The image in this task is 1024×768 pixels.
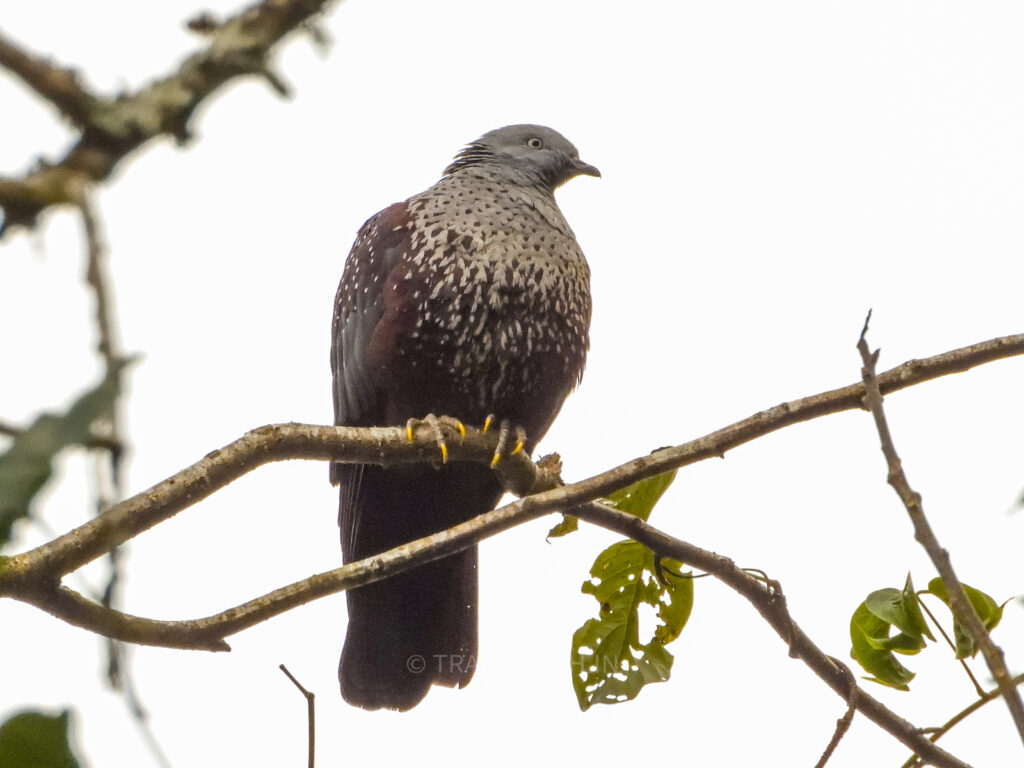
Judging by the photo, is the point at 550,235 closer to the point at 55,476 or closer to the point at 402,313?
the point at 402,313

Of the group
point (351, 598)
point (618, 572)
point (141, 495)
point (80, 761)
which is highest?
point (351, 598)

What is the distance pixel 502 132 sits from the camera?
19.2 ft

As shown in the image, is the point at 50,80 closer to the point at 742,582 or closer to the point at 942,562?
the point at 942,562

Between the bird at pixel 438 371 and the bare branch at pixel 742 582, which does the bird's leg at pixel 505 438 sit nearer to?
the bird at pixel 438 371

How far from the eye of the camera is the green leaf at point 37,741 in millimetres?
1462

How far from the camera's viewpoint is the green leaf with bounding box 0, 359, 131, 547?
40.9 inches

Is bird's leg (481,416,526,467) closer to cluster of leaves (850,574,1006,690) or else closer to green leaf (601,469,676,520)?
green leaf (601,469,676,520)

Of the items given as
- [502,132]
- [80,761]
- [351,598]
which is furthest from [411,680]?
[80,761]

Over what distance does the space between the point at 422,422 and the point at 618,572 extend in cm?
86

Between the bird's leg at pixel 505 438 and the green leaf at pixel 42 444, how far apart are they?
9.46 feet

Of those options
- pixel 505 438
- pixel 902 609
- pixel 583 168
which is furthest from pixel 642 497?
pixel 583 168

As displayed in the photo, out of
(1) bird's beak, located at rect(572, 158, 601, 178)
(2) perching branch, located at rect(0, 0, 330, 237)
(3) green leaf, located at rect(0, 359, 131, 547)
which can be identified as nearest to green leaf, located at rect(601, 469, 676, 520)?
(1) bird's beak, located at rect(572, 158, 601, 178)

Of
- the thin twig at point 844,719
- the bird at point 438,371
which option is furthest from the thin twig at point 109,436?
the bird at point 438,371

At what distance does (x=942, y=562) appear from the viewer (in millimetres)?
1902
